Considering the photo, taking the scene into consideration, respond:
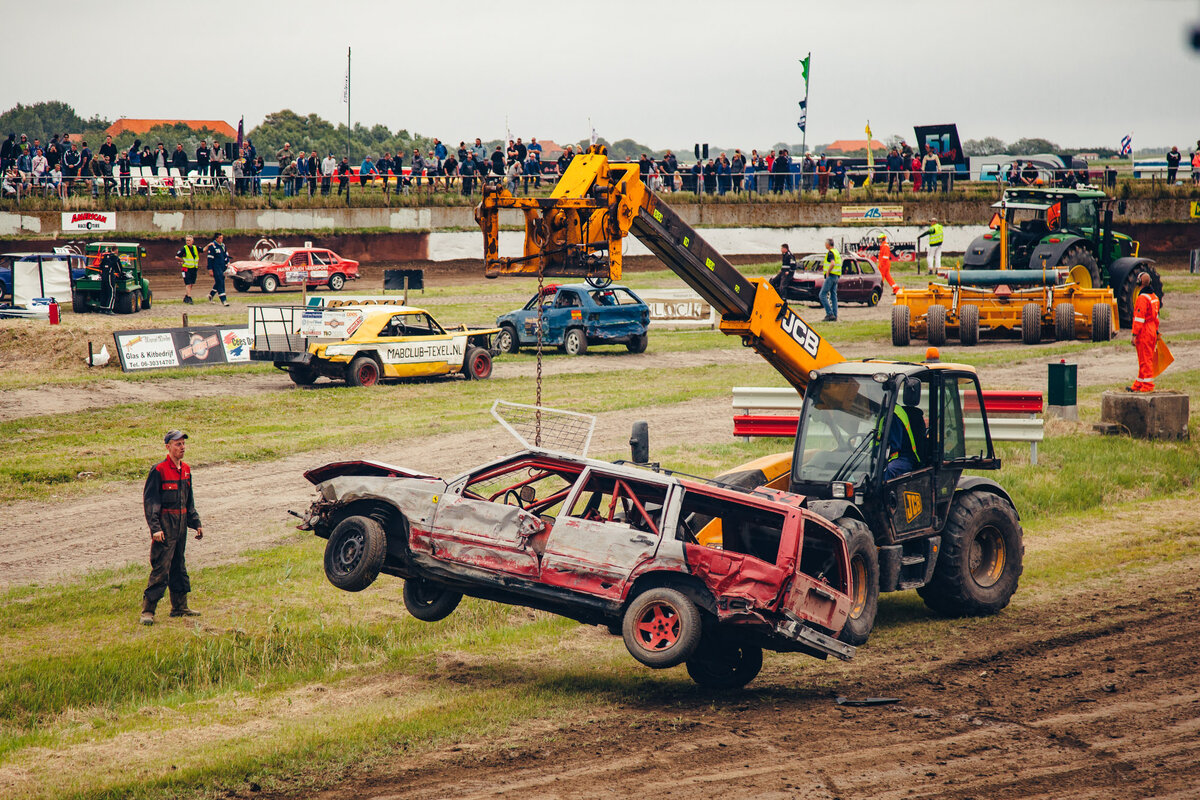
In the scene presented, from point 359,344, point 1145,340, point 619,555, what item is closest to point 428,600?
point 619,555

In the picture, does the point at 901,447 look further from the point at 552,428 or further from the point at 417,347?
the point at 417,347

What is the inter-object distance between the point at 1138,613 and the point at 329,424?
12564 mm

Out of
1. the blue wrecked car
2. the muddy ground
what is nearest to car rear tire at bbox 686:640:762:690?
the muddy ground

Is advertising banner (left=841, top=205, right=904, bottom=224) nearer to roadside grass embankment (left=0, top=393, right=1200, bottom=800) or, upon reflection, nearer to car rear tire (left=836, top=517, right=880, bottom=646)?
roadside grass embankment (left=0, top=393, right=1200, bottom=800)

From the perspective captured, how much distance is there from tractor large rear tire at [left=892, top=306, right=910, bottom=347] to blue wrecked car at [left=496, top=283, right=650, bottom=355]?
557 cm

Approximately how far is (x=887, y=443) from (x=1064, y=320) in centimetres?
1798

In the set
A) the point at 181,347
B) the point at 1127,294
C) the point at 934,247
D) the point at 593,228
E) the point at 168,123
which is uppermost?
the point at 168,123

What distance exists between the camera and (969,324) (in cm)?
2550

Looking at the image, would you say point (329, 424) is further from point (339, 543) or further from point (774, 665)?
point (774, 665)

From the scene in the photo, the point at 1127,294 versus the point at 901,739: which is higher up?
the point at 1127,294

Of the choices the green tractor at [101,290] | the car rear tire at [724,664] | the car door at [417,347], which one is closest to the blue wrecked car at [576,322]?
the car door at [417,347]

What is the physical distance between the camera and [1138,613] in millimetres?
10234

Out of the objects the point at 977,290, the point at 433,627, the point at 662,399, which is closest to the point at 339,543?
the point at 433,627

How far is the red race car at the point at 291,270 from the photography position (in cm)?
3559
